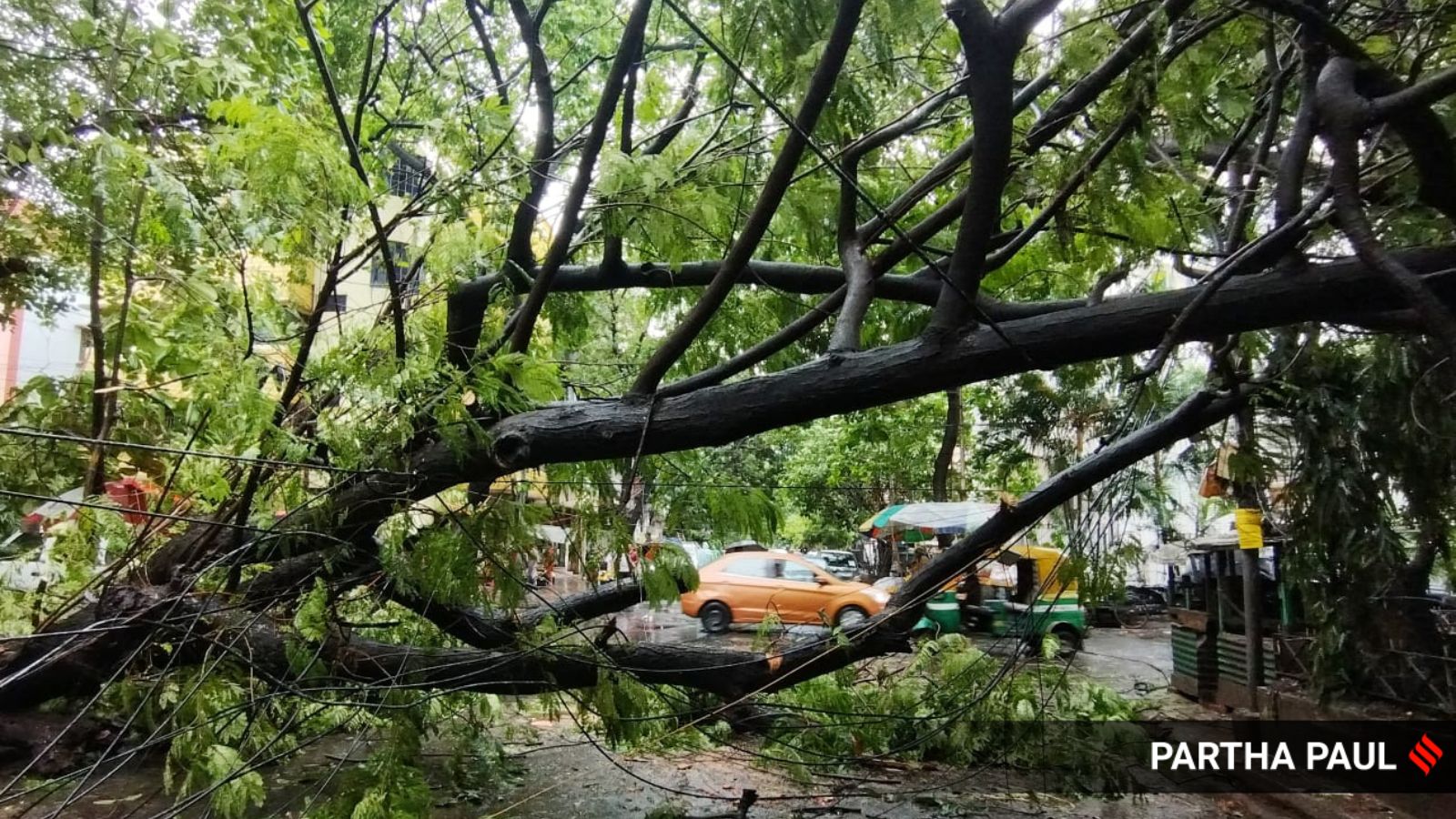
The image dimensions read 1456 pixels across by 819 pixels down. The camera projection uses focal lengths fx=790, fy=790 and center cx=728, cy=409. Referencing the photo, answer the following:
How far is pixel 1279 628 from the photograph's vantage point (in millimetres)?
7840

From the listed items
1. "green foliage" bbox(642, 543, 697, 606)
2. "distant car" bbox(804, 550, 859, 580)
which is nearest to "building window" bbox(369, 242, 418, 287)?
"green foliage" bbox(642, 543, 697, 606)

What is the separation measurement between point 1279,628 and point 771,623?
573cm

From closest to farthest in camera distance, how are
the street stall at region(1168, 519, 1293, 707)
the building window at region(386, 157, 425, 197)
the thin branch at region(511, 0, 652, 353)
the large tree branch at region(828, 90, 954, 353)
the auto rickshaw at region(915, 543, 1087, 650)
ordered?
the thin branch at region(511, 0, 652, 353), the large tree branch at region(828, 90, 954, 353), the building window at region(386, 157, 425, 197), the street stall at region(1168, 519, 1293, 707), the auto rickshaw at region(915, 543, 1087, 650)

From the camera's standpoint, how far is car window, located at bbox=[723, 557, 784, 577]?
11.0 m

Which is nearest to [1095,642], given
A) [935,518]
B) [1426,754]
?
[935,518]

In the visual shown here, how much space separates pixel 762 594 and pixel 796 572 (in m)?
0.76

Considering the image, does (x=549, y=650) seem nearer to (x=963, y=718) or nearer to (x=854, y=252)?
(x=854, y=252)

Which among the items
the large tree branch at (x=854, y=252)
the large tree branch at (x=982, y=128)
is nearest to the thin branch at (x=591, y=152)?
the large tree branch at (x=854, y=252)

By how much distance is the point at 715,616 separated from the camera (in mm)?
10742

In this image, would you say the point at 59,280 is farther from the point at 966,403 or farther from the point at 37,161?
the point at 966,403

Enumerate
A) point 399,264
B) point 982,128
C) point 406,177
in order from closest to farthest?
point 982,128 < point 399,264 < point 406,177

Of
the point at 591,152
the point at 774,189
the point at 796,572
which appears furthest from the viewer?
the point at 796,572

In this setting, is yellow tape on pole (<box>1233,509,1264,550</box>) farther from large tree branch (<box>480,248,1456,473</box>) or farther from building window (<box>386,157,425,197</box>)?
building window (<box>386,157,425,197</box>)

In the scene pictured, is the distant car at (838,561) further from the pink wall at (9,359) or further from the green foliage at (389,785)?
the green foliage at (389,785)
